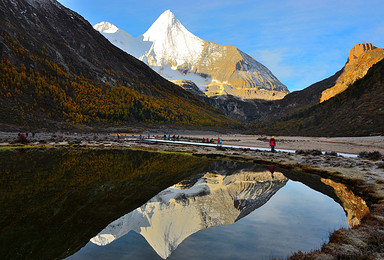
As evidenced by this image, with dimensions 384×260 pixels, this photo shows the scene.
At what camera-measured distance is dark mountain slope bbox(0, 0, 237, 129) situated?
88.6m

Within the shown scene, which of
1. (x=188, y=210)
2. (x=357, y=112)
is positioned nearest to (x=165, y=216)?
(x=188, y=210)

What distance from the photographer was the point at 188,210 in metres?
11.8

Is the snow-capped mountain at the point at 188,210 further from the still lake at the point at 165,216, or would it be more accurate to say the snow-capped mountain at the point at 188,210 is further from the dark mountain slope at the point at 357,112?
the dark mountain slope at the point at 357,112

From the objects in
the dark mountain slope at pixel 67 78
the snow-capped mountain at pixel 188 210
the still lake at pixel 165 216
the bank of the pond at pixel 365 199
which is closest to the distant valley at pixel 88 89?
the dark mountain slope at pixel 67 78

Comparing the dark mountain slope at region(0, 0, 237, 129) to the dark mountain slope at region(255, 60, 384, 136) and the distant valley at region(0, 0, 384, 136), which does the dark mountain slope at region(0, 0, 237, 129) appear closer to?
the distant valley at region(0, 0, 384, 136)

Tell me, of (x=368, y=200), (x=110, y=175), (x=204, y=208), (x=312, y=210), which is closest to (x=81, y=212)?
(x=204, y=208)

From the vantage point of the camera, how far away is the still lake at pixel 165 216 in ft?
25.4

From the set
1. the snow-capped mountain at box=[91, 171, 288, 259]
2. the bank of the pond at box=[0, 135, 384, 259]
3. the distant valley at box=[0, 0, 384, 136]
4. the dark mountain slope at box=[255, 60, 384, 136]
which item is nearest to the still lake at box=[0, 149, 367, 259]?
the snow-capped mountain at box=[91, 171, 288, 259]

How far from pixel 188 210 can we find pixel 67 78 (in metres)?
121

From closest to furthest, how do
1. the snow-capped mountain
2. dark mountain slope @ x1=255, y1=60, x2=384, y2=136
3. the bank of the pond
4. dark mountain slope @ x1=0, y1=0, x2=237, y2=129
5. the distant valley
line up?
the bank of the pond
the snow-capped mountain
dark mountain slope @ x1=255, y1=60, x2=384, y2=136
the distant valley
dark mountain slope @ x1=0, y1=0, x2=237, y2=129

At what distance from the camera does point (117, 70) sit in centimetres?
15775

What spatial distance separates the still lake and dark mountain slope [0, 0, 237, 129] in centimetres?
7120

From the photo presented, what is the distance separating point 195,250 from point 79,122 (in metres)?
101

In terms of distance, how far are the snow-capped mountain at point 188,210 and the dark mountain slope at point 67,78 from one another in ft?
246
